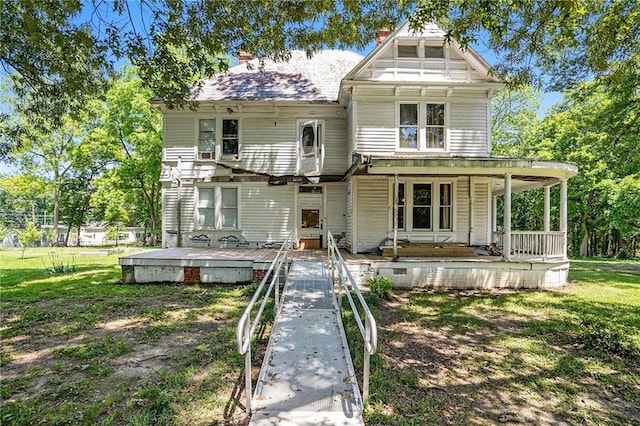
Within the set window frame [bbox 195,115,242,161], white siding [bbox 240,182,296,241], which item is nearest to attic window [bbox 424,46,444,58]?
white siding [bbox 240,182,296,241]

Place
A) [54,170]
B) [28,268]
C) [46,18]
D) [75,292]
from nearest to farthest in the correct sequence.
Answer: [46,18] < [75,292] < [28,268] < [54,170]

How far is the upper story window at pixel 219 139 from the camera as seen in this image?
1328 centimetres

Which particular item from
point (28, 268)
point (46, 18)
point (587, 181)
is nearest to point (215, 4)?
point (46, 18)

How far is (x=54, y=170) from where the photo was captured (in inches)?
1078

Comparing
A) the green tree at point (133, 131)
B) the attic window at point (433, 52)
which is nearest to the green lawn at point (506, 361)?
the attic window at point (433, 52)

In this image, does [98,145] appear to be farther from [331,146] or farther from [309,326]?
[309,326]

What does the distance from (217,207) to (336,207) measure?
189 inches

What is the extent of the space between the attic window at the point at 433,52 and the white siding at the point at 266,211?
22.3 ft

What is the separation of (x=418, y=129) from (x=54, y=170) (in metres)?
30.0

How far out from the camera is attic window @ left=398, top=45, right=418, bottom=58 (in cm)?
1158

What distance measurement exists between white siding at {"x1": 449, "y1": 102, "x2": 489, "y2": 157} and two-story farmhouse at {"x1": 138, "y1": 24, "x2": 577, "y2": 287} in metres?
0.04

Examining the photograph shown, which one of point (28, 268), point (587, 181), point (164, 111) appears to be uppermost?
point (164, 111)

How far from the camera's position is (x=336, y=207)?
1318cm

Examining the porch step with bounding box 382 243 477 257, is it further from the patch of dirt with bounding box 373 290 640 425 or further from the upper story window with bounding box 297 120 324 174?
the upper story window with bounding box 297 120 324 174
